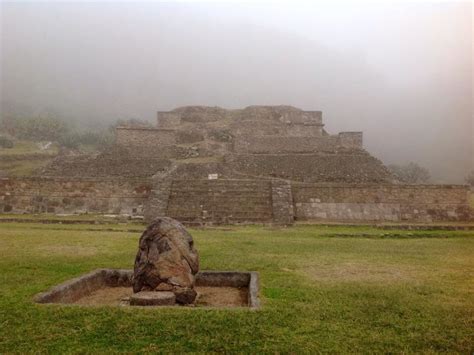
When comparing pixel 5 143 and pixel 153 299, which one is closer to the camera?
pixel 153 299

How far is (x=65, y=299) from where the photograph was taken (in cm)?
513

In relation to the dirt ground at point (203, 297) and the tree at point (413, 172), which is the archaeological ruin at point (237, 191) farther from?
the tree at point (413, 172)

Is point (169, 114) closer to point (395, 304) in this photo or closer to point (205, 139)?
point (205, 139)

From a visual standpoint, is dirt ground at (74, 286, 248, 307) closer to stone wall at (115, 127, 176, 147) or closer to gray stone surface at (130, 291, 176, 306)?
gray stone surface at (130, 291, 176, 306)

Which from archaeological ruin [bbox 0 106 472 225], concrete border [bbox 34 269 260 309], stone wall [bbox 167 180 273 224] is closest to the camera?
concrete border [bbox 34 269 260 309]

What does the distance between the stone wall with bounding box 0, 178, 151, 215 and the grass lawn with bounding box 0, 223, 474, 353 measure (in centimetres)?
643

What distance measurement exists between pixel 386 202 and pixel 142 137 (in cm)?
1413

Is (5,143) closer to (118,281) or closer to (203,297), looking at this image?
(118,281)

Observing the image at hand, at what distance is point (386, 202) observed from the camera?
15.1 meters

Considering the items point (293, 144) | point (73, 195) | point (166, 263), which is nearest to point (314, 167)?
point (293, 144)

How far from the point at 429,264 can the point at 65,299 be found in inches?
220

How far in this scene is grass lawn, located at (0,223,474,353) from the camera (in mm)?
3723

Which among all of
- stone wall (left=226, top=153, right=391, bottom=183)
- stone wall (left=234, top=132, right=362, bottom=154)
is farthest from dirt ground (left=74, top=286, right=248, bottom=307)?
stone wall (left=234, top=132, right=362, bottom=154)

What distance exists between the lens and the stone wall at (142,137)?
2425 centimetres
